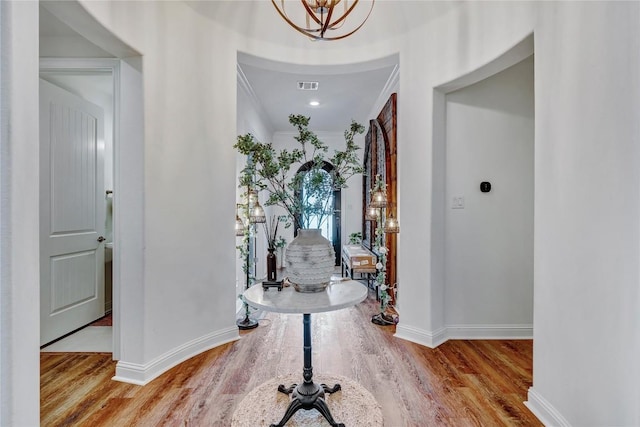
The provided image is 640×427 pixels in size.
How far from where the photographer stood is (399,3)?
267 cm

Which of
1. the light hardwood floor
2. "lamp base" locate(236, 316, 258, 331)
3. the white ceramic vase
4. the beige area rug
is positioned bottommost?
the light hardwood floor

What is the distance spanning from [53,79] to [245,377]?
122 inches

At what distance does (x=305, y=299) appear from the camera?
5.06 feet

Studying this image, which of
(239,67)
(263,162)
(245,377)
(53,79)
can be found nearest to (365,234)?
(239,67)

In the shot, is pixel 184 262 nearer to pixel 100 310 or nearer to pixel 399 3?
pixel 100 310

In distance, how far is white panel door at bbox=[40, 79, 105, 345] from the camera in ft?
8.74

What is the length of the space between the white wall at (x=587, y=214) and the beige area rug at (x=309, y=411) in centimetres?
97

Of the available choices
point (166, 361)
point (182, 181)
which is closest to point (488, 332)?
point (166, 361)

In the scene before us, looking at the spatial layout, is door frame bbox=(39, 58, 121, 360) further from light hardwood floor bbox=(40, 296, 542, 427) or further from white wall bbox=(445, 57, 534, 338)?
white wall bbox=(445, 57, 534, 338)

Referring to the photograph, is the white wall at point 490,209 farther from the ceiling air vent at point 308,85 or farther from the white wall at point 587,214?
the ceiling air vent at point 308,85

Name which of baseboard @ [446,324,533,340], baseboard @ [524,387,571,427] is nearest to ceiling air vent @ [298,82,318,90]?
baseboard @ [446,324,533,340]

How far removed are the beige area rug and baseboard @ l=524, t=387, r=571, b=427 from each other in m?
0.88

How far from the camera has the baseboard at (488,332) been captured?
281 cm

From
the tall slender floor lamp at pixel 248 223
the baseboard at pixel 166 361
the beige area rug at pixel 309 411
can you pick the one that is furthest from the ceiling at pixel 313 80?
the beige area rug at pixel 309 411
